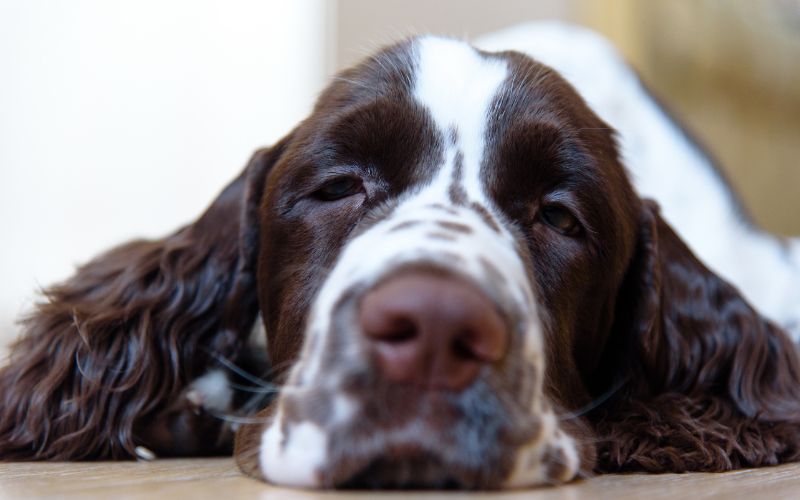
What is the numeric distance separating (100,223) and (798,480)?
17.9ft

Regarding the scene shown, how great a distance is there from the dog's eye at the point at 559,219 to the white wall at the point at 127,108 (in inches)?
172

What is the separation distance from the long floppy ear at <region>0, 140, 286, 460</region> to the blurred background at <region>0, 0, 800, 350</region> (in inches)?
119

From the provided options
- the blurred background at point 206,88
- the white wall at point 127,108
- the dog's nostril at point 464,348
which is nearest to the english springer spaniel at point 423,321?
the dog's nostril at point 464,348

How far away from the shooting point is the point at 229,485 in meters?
1.56

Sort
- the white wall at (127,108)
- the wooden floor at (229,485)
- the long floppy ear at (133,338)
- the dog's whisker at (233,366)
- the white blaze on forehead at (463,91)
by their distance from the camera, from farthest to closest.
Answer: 1. the white wall at (127,108)
2. the dog's whisker at (233,366)
3. the long floppy ear at (133,338)
4. the white blaze on forehead at (463,91)
5. the wooden floor at (229,485)

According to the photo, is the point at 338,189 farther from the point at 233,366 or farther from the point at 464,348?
the point at 464,348

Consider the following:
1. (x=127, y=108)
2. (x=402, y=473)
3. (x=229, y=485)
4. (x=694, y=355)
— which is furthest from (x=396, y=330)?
(x=127, y=108)

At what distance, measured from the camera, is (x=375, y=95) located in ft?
6.52

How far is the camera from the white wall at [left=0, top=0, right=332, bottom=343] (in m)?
6.17

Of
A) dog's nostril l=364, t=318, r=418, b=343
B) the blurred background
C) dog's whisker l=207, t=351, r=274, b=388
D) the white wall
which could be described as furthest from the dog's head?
the white wall

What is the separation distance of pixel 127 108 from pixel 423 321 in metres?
5.82

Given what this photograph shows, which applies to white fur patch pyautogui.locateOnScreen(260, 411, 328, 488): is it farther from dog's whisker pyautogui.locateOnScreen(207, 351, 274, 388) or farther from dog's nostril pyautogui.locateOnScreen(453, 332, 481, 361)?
dog's whisker pyautogui.locateOnScreen(207, 351, 274, 388)

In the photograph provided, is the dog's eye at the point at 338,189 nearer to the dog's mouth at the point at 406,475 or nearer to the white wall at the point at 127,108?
the dog's mouth at the point at 406,475

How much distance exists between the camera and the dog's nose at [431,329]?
4.39ft
